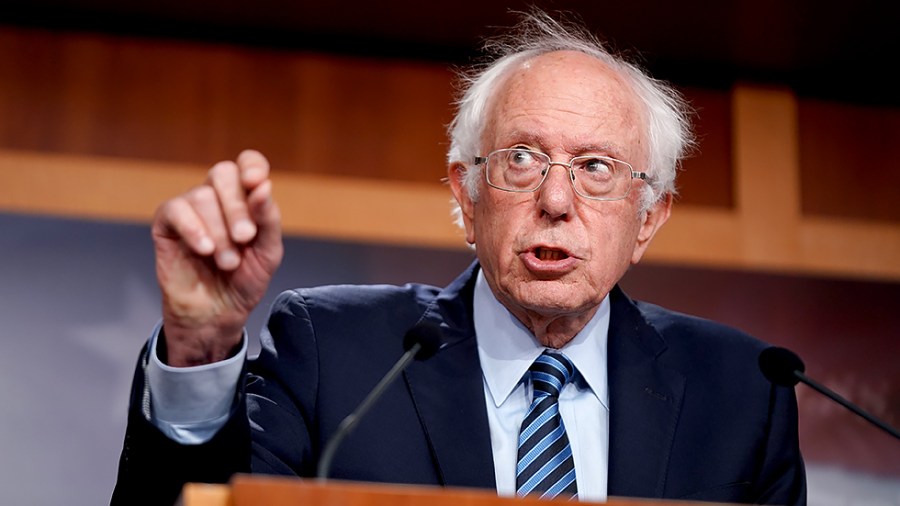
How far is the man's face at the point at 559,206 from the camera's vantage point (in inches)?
79.4

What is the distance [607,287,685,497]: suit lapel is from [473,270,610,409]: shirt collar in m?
0.03

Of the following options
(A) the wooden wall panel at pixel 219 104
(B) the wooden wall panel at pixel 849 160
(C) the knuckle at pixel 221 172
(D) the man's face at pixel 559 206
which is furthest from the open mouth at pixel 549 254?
(B) the wooden wall panel at pixel 849 160

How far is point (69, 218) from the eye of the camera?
3322 millimetres

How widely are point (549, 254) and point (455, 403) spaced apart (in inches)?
11.7

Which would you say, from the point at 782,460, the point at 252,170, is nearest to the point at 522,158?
the point at 782,460

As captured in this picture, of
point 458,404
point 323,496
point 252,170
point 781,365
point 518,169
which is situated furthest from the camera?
point 518,169

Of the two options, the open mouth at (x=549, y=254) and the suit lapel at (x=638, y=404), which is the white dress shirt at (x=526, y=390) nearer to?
the suit lapel at (x=638, y=404)

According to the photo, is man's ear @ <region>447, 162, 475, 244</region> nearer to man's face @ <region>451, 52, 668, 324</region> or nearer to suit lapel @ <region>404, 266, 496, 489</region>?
man's face @ <region>451, 52, 668, 324</region>

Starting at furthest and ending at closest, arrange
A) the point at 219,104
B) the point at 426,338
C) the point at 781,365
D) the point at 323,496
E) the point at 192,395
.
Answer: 1. the point at 219,104
2. the point at 781,365
3. the point at 426,338
4. the point at 192,395
5. the point at 323,496

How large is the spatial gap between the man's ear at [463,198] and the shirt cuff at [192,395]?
771 millimetres

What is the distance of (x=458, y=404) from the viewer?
6.56 ft

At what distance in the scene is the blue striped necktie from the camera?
1915mm

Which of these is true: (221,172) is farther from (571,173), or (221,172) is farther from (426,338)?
(571,173)

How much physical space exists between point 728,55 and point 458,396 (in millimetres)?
2034
